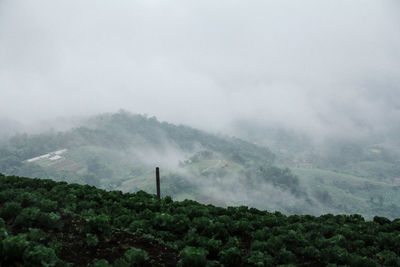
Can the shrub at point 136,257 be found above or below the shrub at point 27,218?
below

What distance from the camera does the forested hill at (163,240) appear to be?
25.8ft

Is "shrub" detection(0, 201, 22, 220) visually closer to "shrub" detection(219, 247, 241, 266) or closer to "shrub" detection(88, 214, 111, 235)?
"shrub" detection(88, 214, 111, 235)

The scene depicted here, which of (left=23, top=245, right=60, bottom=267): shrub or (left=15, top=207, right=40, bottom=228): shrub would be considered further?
(left=15, top=207, right=40, bottom=228): shrub

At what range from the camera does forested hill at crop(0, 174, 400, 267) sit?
7.85 metres

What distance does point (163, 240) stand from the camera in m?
10.5

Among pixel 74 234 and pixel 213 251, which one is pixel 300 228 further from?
pixel 74 234

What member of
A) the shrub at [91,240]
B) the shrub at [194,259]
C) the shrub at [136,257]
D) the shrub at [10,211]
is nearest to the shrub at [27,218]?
the shrub at [10,211]

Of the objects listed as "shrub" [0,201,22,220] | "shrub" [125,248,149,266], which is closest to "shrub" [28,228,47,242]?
"shrub" [0,201,22,220]

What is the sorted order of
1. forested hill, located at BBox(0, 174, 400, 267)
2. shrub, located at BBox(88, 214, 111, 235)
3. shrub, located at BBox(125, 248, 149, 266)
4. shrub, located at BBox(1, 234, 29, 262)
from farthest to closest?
shrub, located at BBox(88, 214, 111, 235), forested hill, located at BBox(0, 174, 400, 267), shrub, located at BBox(125, 248, 149, 266), shrub, located at BBox(1, 234, 29, 262)

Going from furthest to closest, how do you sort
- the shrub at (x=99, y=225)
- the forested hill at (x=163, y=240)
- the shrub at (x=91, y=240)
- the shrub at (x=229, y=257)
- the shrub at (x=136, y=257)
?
1. the shrub at (x=99, y=225)
2. the shrub at (x=229, y=257)
3. the shrub at (x=91, y=240)
4. the forested hill at (x=163, y=240)
5. the shrub at (x=136, y=257)

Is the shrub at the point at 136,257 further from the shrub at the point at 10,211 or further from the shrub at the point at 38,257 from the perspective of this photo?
the shrub at the point at 10,211

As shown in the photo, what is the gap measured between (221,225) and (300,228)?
144 inches

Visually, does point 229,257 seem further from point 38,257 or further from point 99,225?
point 38,257

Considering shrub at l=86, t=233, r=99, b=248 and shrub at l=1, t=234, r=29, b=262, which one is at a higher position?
shrub at l=1, t=234, r=29, b=262
